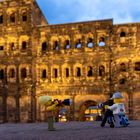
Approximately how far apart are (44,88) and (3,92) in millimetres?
3964

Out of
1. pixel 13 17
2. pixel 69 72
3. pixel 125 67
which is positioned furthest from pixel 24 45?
pixel 125 67

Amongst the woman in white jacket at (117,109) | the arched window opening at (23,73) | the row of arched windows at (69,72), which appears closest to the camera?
the woman in white jacket at (117,109)

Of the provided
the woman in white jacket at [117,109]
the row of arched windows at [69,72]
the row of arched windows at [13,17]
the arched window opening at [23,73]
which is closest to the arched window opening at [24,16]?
the row of arched windows at [13,17]

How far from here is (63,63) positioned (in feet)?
102

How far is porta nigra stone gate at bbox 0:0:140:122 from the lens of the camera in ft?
98.0

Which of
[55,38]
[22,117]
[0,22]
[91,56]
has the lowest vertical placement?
[22,117]

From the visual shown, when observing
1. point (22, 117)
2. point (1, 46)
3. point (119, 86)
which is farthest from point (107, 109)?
point (1, 46)

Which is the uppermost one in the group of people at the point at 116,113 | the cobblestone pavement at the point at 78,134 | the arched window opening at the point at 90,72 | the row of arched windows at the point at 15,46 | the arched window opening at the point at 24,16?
the arched window opening at the point at 24,16

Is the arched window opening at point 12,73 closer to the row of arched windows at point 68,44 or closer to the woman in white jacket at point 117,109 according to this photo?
the row of arched windows at point 68,44

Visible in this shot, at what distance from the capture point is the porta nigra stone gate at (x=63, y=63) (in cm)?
2988

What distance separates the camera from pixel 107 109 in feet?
39.2

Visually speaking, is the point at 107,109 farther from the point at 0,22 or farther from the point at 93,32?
the point at 0,22

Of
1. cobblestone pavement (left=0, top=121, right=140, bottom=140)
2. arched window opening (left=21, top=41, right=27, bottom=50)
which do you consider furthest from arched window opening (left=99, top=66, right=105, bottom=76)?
cobblestone pavement (left=0, top=121, right=140, bottom=140)

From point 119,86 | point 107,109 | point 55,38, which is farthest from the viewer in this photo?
point 55,38
